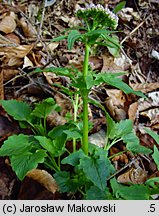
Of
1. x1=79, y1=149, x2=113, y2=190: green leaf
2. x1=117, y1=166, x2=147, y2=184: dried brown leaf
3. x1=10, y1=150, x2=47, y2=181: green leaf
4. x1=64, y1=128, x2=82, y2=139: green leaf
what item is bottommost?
x1=117, y1=166, x2=147, y2=184: dried brown leaf

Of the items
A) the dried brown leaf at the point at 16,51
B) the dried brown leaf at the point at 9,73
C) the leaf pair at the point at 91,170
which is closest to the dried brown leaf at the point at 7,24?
the dried brown leaf at the point at 16,51

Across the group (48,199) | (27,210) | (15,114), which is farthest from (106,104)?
(27,210)

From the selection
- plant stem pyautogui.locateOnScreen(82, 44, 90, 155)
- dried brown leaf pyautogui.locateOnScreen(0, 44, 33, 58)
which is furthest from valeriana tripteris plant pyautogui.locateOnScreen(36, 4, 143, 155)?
dried brown leaf pyautogui.locateOnScreen(0, 44, 33, 58)

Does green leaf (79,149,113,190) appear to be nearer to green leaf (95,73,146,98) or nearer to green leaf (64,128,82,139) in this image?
green leaf (64,128,82,139)

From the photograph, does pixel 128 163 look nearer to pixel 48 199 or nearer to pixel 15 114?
pixel 48 199

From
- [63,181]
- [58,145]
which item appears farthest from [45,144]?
[63,181]

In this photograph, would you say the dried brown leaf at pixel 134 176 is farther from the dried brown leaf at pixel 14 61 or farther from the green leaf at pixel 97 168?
the dried brown leaf at pixel 14 61
